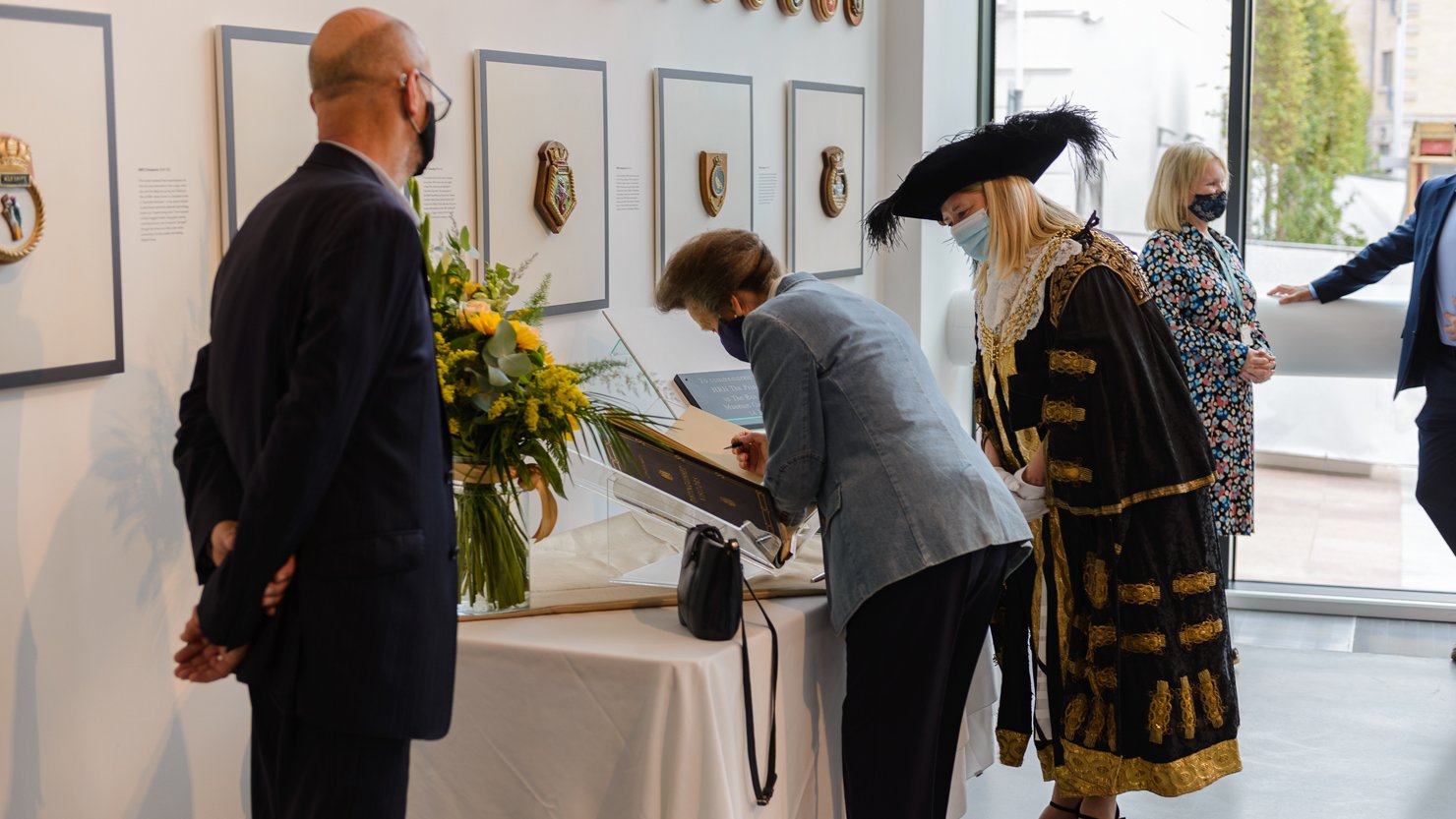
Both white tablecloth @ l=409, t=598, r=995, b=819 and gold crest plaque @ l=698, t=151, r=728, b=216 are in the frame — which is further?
gold crest plaque @ l=698, t=151, r=728, b=216

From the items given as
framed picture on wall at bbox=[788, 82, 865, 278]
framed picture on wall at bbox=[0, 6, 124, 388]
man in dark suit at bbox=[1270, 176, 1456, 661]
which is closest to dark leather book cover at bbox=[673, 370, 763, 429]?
framed picture on wall at bbox=[788, 82, 865, 278]

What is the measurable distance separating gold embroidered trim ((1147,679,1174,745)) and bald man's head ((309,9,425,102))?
1977mm

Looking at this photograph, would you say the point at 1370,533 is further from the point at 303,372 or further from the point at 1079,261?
→ the point at 303,372

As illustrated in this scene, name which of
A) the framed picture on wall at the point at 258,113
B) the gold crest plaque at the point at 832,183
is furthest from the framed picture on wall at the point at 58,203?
the gold crest plaque at the point at 832,183

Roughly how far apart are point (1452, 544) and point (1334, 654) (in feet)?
1.72

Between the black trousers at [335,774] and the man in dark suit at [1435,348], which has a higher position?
the man in dark suit at [1435,348]

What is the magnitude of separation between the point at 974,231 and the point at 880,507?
2.55 ft

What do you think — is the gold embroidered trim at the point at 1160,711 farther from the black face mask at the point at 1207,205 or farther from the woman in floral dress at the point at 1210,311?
the black face mask at the point at 1207,205

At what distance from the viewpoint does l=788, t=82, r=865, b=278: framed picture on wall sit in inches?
188

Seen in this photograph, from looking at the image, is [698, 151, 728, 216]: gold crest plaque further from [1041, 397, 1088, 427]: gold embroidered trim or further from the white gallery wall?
[1041, 397, 1088, 427]: gold embroidered trim

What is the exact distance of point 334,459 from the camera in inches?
64.8

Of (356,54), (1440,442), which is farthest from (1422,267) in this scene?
(356,54)

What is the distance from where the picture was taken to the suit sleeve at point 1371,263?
5.03 metres

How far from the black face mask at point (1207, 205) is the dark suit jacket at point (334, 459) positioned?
3329mm
